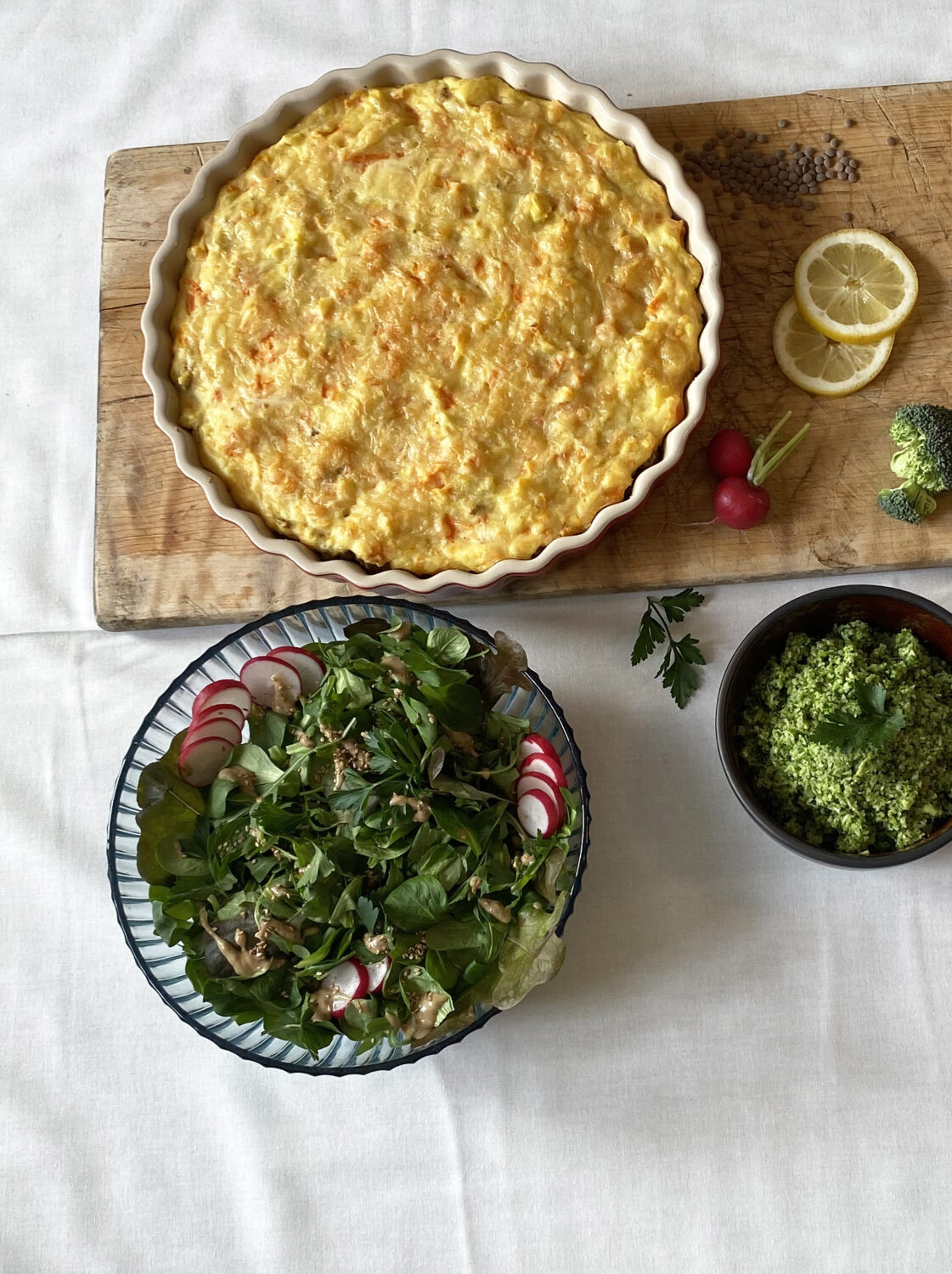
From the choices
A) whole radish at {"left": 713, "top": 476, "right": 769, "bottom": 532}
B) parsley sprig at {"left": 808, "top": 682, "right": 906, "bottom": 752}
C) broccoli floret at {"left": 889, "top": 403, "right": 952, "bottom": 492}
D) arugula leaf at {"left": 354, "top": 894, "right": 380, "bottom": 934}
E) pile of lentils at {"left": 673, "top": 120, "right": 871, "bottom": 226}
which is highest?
pile of lentils at {"left": 673, "top": 120, "right": 871, "bottom": 226}

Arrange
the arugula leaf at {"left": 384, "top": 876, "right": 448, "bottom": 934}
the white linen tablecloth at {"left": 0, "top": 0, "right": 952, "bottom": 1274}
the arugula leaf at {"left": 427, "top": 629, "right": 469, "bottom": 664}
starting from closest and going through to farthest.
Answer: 1. the arugula leaf at {"left": 384, "top": 876, "right": 448, "bottom": 934}
2. the arugula leaf at {"left": 427, "top": 629, "right": 469, "bottom": 664}
3. the white linen tablecloth at {"left": 0, "top": 0, "right": 952, "bottom": 1274}

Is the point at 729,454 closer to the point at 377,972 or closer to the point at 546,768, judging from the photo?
the point at 546,768

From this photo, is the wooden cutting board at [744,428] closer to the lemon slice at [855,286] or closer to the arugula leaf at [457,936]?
the lemon slice at [855,286]

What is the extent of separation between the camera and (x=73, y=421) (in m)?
3.04

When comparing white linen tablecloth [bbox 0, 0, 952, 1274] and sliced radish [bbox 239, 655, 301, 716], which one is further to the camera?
white linen tablecloth [bbox 0, 0, 952, 1274]

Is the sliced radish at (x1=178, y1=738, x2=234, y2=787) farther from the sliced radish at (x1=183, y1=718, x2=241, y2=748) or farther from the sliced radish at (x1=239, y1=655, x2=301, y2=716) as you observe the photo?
the sliced radish at (x1=239, y1=655, x2=301, y2=716)

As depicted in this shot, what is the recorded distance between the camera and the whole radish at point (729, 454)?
2730 mm

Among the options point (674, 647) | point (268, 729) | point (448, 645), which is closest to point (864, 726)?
point (674, 647)

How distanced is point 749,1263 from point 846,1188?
0.28 metres

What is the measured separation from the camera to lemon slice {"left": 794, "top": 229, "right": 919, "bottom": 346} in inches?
109

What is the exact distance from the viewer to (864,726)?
242 centimetres

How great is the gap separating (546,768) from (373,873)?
1.36 ft

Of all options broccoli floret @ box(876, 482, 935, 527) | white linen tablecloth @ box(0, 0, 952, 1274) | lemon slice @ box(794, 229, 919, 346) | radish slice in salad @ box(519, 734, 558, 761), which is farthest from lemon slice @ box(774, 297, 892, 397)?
radish slice in salad @ box(519, 734, 558, 761)

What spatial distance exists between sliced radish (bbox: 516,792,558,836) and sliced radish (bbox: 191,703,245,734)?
64 cm
